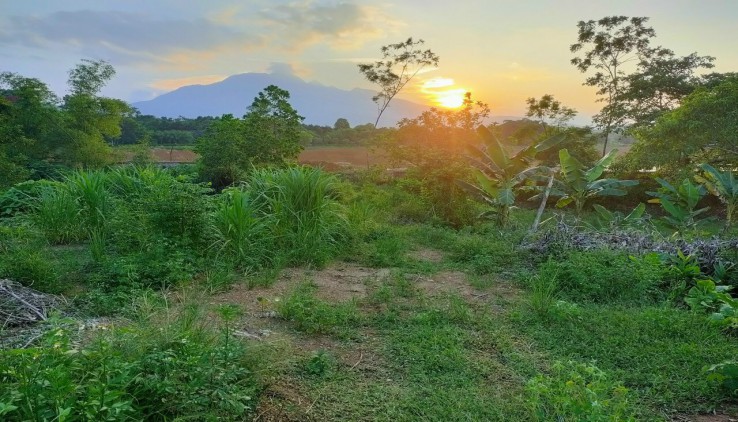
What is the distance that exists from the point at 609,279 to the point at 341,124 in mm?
23077

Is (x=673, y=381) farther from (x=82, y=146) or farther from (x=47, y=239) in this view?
(x=82, y=146)

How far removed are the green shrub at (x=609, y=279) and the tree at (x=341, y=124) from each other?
21946 mm

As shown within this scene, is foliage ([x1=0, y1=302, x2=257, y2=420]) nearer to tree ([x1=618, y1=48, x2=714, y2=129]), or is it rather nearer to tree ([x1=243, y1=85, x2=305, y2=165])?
tree ([x1=243, y1=85, x2=305, y2=165])

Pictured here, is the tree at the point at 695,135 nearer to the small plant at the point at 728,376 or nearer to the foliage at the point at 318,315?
the small plant at the point at 728,376

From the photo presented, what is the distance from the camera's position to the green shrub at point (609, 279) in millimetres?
4238

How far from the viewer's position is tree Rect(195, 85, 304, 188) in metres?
11.1

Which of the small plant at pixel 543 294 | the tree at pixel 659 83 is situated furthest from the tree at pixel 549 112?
the small plant at pixel 543 294

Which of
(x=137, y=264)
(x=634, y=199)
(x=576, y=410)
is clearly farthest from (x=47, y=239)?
(x=634, y=199)

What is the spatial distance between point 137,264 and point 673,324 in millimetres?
4515

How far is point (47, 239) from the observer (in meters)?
5.55

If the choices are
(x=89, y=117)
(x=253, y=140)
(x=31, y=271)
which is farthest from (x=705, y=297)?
(x=89, y=117)

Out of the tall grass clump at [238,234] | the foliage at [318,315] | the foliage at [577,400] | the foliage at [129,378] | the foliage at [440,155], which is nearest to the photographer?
the foliage at [129,378]

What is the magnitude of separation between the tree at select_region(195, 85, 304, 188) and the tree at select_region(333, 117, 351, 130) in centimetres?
1422

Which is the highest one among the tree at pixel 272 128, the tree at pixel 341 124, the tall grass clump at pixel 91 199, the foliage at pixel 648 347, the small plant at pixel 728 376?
the tree at pixel 341 124
